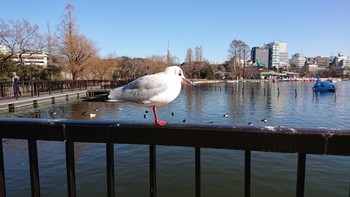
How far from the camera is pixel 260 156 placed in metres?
9.25

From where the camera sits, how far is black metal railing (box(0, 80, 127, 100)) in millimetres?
20192

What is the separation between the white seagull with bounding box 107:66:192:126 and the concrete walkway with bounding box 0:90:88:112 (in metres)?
16.8

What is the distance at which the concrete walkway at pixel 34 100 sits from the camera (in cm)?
1724

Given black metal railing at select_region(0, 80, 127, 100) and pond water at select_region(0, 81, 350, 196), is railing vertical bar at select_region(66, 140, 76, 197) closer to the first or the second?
pond water at select_region(0, 81, 350, 196)

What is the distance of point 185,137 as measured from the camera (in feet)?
4.90

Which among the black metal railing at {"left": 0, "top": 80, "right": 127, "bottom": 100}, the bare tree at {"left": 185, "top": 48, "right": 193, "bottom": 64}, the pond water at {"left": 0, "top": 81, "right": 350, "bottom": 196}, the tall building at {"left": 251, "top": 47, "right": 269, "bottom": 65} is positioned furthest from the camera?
the tall building at {"left": 251, "top": 47, "right": 269, "bottom": 65}

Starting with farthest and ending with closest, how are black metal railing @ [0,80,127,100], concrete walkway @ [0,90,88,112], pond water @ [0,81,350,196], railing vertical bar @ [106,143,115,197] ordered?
black metal railing @ [0,80,127,100]
concrete walkway @ [0,90,88,112]
pond water @ [0,81,350,196]
railing vertical bar @ [106,143,115,197]

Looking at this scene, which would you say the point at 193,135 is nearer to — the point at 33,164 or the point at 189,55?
the point at 33,164

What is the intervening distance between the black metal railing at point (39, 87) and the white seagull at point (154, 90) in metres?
19.6

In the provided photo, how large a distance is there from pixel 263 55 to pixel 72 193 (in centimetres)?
16127

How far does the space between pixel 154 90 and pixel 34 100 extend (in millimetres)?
20691

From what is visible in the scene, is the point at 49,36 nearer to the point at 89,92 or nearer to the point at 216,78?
the point at 89,92

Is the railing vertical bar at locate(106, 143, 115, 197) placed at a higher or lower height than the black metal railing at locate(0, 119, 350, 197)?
lower

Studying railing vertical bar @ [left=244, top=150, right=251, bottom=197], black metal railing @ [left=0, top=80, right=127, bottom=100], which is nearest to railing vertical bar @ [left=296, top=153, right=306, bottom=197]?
railing vertical bar @ [left=244, top=150, right=251, bottom=197]
